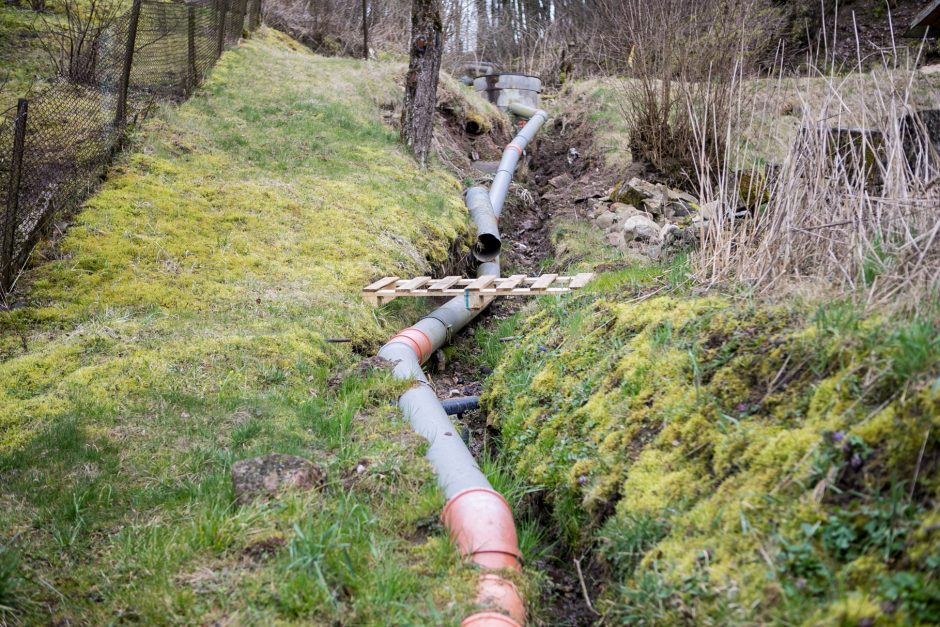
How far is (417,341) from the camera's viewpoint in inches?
222

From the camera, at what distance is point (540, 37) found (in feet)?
62.6

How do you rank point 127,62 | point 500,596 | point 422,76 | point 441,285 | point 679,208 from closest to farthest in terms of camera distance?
point 500,596
point 441,285
point 127,62
point 679,208
point 422,76

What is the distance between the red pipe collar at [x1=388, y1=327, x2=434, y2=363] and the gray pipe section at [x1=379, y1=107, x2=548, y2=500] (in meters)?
0.05

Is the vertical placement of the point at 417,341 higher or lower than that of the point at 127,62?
lower

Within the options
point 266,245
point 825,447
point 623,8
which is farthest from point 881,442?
point 623,8

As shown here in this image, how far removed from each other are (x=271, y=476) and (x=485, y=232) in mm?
5639

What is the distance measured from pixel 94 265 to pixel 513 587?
4686mm

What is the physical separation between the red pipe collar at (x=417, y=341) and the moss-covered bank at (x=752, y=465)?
5.59ft

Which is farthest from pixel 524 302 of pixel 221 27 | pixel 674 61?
pixel 221 27

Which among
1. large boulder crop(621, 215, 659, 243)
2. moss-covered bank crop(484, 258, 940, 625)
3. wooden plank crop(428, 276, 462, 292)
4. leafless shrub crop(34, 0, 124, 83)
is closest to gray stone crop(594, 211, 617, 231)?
large boulder crop(621, 215, 659, 243)

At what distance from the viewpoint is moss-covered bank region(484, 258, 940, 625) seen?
6.40ft

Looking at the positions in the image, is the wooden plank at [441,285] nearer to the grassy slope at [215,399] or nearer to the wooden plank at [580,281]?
the grassy slope at [215,399]

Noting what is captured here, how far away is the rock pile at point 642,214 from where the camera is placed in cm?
779

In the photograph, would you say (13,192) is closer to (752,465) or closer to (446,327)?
(446,327)
